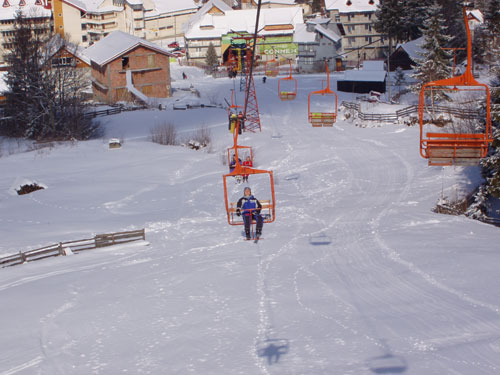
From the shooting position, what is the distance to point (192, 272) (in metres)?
15.0

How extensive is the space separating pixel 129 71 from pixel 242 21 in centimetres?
3954

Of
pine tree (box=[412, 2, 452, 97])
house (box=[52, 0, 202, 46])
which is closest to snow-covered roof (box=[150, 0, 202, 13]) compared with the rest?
house (box=[52, 0, 202, 46])

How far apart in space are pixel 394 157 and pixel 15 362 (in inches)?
1142

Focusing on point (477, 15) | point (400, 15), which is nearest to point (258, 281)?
point (400, 15)

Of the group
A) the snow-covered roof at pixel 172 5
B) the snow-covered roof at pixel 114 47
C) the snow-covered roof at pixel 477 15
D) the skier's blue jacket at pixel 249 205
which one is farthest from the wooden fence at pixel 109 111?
the snow-covered roof at pixel 172 5

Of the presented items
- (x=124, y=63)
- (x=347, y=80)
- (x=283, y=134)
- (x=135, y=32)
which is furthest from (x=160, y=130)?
(x=135, y=32)

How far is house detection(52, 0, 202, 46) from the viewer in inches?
3851

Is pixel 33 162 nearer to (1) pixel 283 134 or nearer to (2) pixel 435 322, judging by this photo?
(1) pixel 283 134

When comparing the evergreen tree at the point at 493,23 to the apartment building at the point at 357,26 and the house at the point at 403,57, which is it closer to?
the house at the point at 403,57

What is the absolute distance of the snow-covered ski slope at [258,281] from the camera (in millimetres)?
9641

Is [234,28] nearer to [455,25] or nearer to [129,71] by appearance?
[129,71]

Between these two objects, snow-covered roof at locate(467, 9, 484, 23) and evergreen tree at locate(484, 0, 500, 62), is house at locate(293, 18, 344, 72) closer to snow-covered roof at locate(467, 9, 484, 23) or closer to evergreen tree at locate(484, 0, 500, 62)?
snow-covered roof at locate(467, 9, 484, 23)

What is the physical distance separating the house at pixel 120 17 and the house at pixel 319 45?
3974cm

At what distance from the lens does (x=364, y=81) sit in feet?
199
